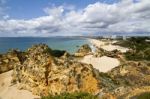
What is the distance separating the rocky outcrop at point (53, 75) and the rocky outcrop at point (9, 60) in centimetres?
774

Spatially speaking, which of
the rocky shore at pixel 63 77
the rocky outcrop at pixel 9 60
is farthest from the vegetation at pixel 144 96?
the rocky outcrop at pixel 9 60

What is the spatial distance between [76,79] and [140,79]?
518cm

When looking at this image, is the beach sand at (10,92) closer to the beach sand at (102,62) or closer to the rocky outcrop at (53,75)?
the rocky outcrop at (53,75)

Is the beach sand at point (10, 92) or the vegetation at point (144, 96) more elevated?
the vegetation at point (144, 96)

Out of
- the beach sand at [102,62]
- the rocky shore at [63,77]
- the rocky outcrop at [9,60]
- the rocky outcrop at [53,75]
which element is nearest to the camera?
the rocky shore at [63,77]

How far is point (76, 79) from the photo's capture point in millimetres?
26203

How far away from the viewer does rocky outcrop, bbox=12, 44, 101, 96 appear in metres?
25.6

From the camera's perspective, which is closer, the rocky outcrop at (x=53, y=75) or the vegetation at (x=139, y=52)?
the rocky outcrop at (x=53, y=75)

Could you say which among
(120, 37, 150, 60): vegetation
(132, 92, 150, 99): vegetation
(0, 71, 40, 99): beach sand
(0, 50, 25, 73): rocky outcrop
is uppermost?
(132, 92, 150, 99): vegetation

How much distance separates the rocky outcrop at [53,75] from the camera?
2561 cm

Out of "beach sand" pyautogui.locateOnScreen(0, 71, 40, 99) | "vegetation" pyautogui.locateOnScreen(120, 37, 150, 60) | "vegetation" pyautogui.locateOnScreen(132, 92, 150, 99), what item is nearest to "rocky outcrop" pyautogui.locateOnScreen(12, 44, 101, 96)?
"beach sand" pyautogui.locateOnScreen(0, 71, 40, 99)

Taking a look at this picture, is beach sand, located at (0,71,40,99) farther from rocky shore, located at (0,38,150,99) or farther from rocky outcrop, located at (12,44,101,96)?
rocky outcrop, located at (12,44,101,96)

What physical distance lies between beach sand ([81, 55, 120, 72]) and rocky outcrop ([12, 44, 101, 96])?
69.5ft

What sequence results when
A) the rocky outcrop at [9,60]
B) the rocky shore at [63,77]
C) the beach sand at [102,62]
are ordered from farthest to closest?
the beach sand at [102,62] → the rocky outcrop at [9,60] → the rocky shore at [63,77]
